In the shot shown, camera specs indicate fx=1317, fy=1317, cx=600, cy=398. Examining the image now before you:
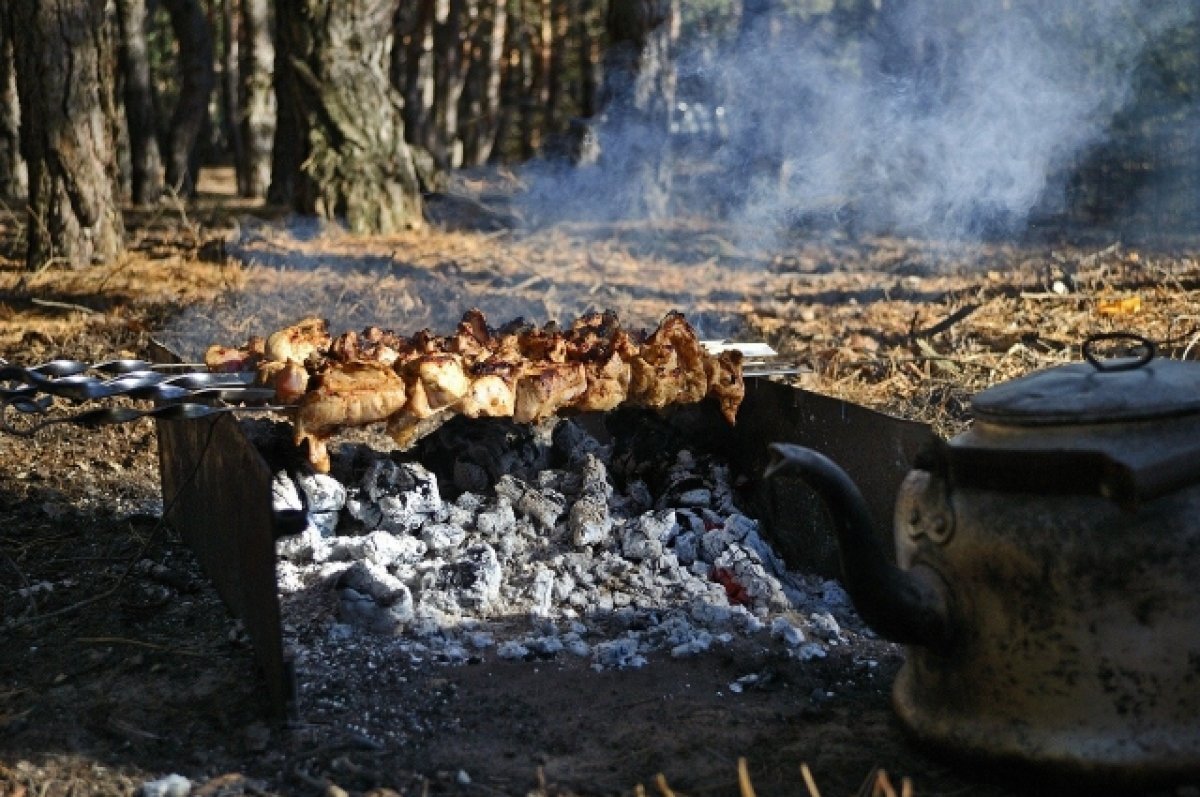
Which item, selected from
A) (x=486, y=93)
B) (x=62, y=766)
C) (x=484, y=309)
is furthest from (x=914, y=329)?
(x=486, y=93)

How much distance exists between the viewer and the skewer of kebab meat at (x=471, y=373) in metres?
4.99

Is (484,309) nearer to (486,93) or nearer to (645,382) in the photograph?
(645,382)

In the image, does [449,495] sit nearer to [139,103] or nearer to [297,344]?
[297,344]

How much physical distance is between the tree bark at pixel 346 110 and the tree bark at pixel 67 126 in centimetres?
221

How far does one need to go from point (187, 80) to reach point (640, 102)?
27.0ft

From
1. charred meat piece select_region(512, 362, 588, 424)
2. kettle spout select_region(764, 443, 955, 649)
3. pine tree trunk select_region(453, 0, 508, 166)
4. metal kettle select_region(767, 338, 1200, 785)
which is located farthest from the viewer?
pine tree trunk select_region(453, 0, 508, 166)

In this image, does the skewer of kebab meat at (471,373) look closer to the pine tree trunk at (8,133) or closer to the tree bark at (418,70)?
the pine tree trunk at (8,133)

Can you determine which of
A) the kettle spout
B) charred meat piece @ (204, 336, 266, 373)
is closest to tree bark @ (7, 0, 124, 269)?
charred meat piece @ (204, 336, 266, 373)

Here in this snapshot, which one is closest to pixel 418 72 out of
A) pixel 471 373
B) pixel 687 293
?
pixel 687 293

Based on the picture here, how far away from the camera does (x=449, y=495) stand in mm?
6133

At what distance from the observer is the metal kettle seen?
329cm

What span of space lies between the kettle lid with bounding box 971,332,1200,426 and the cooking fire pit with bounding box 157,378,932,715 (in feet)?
2.05

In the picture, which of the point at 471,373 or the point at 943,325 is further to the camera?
the point at 943,325

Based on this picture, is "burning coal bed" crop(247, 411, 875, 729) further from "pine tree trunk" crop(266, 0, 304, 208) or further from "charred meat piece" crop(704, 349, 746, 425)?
"pine tree trunk" crop(266, 0, 304, 208)
